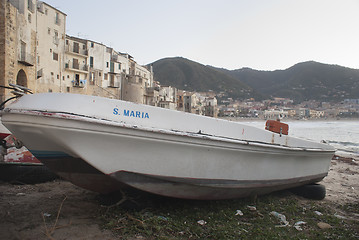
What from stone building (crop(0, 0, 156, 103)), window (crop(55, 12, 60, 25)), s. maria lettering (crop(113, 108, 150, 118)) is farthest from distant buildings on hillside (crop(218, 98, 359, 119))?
s. maria lettering (crop(113, 108, 150, 118))

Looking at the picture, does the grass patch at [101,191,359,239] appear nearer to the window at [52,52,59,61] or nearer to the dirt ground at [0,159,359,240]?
the dirt ground at [0,159,359,240]

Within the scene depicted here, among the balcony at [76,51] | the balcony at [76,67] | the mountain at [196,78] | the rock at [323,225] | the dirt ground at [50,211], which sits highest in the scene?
the mountain at [196,78]

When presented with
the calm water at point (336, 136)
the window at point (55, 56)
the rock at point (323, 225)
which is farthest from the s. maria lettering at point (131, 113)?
the window at point (55, 56)

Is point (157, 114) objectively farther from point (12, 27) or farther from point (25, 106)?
point (12, 27)

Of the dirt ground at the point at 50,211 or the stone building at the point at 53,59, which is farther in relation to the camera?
the stone building at the point at 53,59

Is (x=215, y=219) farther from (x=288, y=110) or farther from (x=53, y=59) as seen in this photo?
(x=288, y=110)

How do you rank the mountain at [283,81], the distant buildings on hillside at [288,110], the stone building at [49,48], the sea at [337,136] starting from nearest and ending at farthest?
the sea at [337,136]
the stone building at [49,48]
the distant buildings on hillside at [288,110]
the mountain at [283,81]

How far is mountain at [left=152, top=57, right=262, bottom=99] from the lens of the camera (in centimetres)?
13338

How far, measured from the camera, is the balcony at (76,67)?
103 feet

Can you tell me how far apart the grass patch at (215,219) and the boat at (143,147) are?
9.9 inches

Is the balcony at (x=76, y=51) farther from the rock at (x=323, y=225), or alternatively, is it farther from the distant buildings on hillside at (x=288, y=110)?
the distant buildings on hillside at (x=288, y=110)

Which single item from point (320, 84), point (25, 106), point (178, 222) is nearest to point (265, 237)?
point (178, 222)

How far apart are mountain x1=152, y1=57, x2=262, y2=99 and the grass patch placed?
401 ft

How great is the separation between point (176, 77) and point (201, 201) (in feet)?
431
